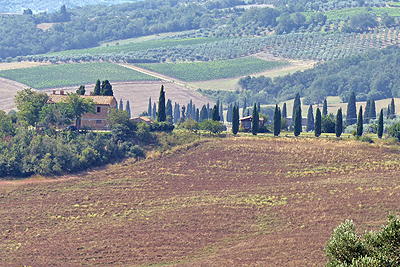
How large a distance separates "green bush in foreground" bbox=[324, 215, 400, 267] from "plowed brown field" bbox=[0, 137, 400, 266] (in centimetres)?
2750

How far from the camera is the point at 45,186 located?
83562 mm

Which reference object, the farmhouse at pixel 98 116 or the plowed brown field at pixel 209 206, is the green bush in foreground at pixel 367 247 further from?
the farmhouse at pixel 98 116

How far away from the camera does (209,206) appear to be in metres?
79.3

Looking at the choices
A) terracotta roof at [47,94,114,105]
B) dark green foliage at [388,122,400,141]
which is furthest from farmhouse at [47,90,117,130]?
dark green foliage at [388,122,400,141]

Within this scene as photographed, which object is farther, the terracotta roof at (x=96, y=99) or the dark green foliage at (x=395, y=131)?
the terracotta roof at (x=96, y=99)

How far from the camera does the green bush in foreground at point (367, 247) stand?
3362cm

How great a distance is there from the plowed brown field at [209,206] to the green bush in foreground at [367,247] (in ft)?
90.2

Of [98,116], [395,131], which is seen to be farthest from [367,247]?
[98,116]

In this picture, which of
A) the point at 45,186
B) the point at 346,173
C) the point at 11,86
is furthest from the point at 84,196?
the point at 11,86

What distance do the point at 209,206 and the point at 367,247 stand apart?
1776 inches

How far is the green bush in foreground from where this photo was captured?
110ft

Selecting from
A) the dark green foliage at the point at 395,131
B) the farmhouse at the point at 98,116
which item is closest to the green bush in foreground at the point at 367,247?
the dark green foliage at the point at 395,131

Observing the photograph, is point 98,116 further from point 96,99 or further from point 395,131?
point 395,131

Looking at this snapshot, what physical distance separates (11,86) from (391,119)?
110 meters
